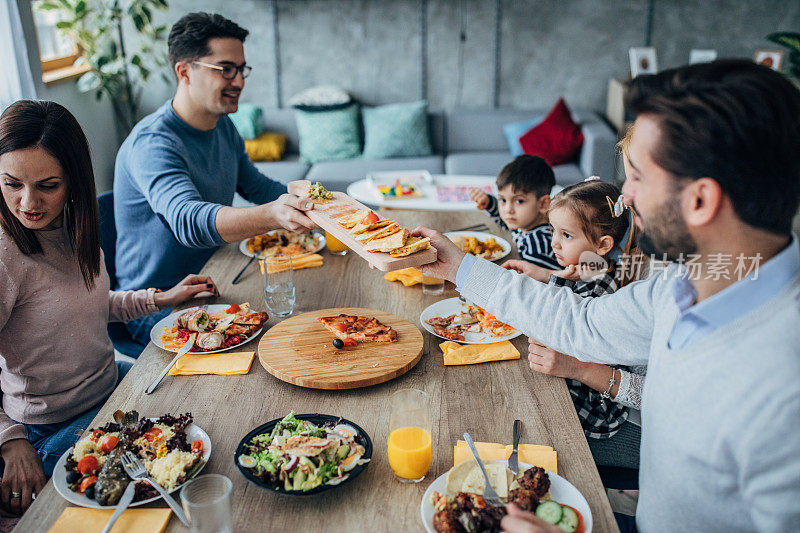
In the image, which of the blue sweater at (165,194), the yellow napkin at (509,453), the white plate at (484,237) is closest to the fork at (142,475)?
the yellow napkin at (509,453)

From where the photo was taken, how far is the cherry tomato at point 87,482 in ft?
3.61

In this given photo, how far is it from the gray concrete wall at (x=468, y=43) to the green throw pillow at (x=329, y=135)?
0.49 metres

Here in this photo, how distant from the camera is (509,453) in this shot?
1.20 metres

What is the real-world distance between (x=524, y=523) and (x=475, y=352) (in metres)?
0.63

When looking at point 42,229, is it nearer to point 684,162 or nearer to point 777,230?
point 684,162

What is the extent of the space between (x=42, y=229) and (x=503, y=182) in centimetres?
163

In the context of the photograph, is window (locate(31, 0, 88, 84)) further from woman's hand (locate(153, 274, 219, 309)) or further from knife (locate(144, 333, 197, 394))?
knife (locate(144, 333, 197, 394))

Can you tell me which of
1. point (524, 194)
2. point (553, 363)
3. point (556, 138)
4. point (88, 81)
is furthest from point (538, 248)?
point (88, 81)

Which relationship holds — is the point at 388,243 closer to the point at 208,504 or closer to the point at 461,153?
the point at 208,504

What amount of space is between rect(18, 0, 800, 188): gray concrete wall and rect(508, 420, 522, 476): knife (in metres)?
4.72

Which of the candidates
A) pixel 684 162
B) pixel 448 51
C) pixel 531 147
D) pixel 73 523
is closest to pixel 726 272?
pixel 684 162

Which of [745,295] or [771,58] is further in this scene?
[771,58]

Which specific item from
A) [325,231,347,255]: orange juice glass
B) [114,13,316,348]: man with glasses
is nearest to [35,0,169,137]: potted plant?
[114,13,316,348]: man with glasses

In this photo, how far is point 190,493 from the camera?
1.00 meters
